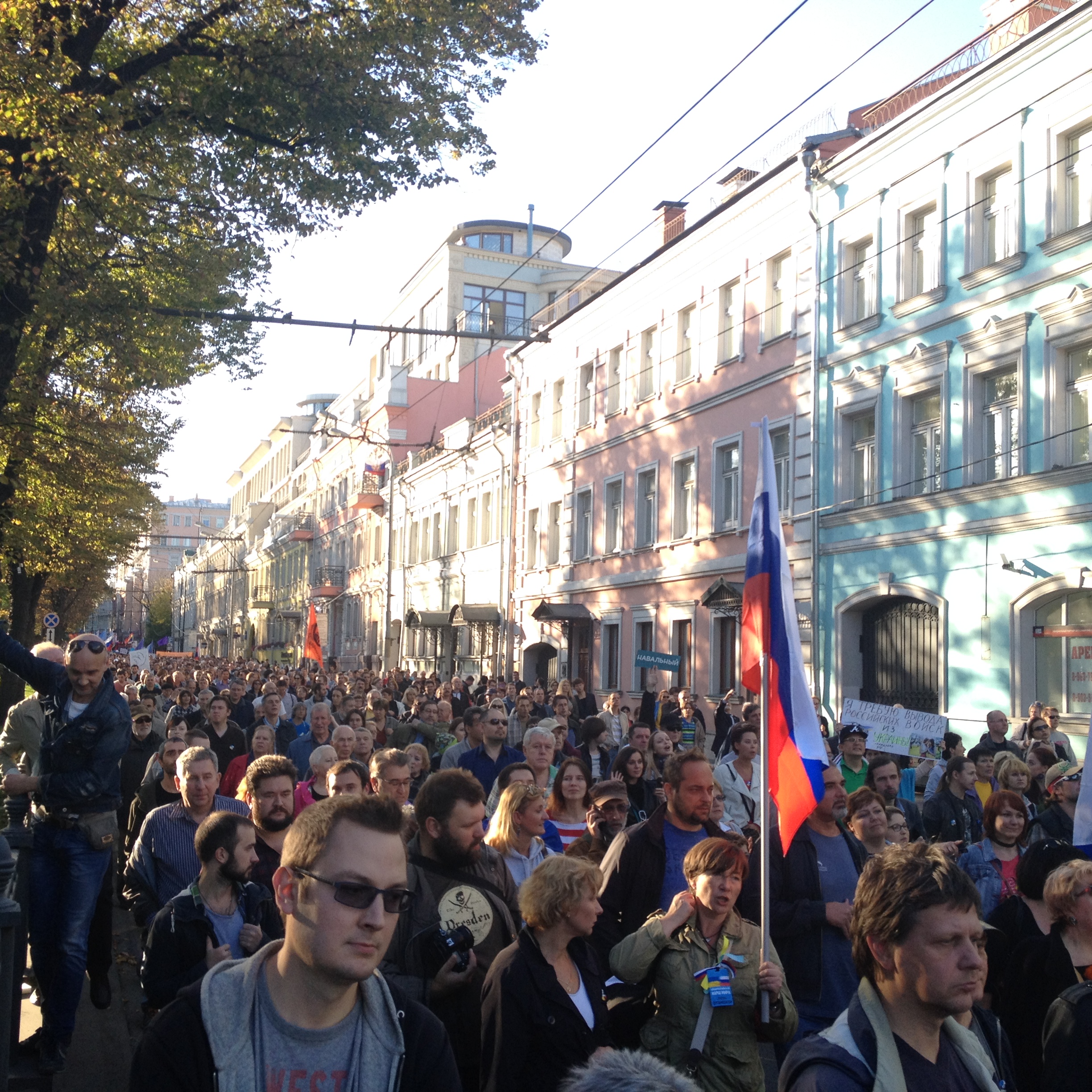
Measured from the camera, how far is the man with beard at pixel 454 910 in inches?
176

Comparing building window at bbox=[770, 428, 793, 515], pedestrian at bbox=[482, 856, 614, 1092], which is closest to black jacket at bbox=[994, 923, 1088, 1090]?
pedestrian at bbox=[482, 856, 614, 1092]

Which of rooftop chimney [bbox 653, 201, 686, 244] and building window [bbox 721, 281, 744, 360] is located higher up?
rooftop chimney [bbox 653, 201, 686, 244]

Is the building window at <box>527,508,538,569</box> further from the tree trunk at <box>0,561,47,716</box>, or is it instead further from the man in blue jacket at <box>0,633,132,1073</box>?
the man in blue jacket at <box>0,633,132,1073</box>

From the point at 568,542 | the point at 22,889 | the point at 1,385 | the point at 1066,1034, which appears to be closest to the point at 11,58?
the point at 1,385

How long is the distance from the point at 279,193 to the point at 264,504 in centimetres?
8276

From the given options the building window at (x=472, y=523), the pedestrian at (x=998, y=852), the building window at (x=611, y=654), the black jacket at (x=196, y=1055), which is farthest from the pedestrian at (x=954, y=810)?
the building window at (x=472, y=523)

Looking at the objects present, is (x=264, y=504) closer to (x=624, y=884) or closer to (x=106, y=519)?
(x=106, y=519)

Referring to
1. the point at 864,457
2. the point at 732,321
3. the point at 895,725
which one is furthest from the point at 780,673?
the point at 732,321

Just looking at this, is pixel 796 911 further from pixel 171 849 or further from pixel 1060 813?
pixel 1060 813

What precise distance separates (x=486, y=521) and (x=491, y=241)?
20.3m

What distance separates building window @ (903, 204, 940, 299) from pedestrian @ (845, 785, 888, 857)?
14.7 meters

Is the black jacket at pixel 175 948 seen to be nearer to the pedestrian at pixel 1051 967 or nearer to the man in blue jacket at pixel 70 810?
the man in blue jacket at pixel 70 810

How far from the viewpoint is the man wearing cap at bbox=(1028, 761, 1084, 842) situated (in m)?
8.09

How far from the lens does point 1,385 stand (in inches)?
522
